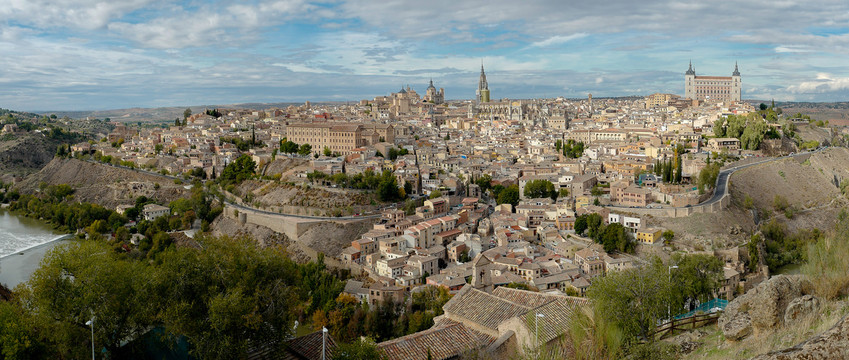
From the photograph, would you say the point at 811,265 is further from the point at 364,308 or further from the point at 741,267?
the point at 741,267

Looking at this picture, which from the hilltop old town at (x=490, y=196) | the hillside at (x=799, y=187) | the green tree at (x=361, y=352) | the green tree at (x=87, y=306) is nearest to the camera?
the green tree at (x=361, y=352)

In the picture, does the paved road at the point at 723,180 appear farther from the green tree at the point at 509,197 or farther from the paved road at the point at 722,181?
the green tree at the point at 509,197

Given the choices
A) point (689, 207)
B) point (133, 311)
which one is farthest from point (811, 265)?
point (689, 207)

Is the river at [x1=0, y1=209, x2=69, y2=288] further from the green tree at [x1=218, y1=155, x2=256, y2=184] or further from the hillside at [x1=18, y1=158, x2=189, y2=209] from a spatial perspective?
the green tree at [x1=218, y1=155, x2=256, y2=184]

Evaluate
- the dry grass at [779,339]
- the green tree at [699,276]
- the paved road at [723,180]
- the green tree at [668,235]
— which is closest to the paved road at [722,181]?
the paved road at [723,180]

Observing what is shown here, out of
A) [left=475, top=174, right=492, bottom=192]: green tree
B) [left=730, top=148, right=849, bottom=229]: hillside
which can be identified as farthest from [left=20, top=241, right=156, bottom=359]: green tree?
[left=730, top=148, right=849, bottom=229]: hillside

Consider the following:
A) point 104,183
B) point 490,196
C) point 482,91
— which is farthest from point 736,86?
point 104,183

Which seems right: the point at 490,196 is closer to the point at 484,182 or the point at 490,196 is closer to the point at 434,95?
the point at 484,182
